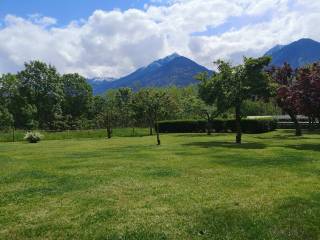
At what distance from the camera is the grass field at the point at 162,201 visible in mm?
9766

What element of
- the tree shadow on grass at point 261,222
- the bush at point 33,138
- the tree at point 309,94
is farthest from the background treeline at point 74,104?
the tree shadow on grass at point 261,222

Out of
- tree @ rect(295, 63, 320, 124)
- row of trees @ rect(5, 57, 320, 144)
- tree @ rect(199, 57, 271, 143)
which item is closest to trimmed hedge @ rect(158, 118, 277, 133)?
row of trees @ rect(5, 57, 320, 144)

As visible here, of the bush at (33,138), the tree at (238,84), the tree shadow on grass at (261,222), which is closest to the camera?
the tree shadow on grass at (261,222)

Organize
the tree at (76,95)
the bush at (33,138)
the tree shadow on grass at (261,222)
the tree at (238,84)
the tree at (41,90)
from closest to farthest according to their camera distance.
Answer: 1. the tree shadow on grass at (261,222)
2. the tree at (238,84)
3. the bush at (33,138)
4. the tree at (41,90)
5. the tree at (76,95)

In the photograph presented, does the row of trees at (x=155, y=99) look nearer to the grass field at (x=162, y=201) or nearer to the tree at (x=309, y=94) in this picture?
the tree at (x=309, y=94)

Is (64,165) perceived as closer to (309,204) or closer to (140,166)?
(140,166)

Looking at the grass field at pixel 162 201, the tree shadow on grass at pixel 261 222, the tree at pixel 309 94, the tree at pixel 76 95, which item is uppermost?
the tree at pixel 76 95

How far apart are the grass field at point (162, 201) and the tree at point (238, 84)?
1600 cm

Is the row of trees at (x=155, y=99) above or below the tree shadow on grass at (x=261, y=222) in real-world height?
above

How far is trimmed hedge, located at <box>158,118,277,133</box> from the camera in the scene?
59.2 meters

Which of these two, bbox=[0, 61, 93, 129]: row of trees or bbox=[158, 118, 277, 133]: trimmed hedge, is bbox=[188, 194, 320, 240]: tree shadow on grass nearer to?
bbox=[158, 118, 277, 133]: trimmed hedge

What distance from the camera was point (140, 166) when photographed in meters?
20.7

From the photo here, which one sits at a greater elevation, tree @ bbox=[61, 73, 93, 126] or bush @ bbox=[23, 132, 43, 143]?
tree @ bbox=[61, 73, 93, 126]

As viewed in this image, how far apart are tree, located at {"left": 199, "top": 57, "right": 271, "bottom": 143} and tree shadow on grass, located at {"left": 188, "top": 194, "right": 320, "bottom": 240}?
981 inches
